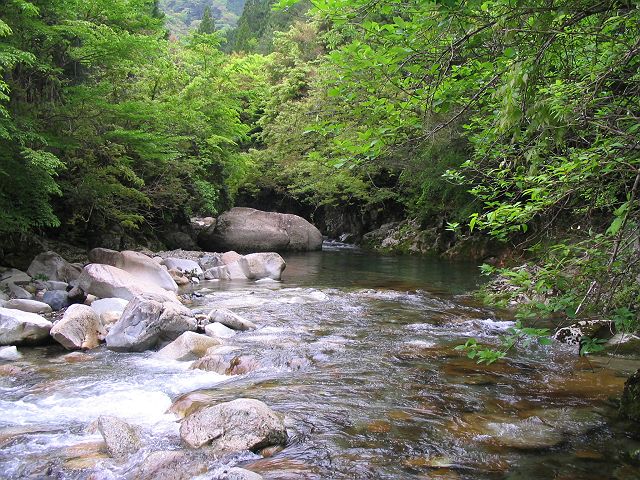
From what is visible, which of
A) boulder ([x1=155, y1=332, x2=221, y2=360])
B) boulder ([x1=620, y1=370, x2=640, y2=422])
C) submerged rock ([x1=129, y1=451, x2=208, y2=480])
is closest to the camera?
submerged rock ([x1=129, y1=451, x2=208, y2=480])

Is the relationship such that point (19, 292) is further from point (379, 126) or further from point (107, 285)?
point (379, 126)

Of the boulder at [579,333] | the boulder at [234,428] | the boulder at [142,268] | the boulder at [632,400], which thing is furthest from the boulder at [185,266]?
the boulder at [632,400]

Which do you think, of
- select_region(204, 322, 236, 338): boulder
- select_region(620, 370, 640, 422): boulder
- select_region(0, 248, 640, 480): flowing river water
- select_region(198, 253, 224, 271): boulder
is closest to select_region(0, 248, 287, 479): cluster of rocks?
select_region(204, 322, 236, 338): boulder

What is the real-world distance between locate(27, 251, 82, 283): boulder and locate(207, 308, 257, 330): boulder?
4991mm

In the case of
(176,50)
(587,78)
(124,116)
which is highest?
(176,50)

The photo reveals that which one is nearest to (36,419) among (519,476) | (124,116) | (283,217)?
(519,476)

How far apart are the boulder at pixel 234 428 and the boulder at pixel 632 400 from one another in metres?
3.32

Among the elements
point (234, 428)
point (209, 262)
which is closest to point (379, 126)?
point (234, 428)

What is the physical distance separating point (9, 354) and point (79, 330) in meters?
1.00

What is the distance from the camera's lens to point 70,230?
52.9ft

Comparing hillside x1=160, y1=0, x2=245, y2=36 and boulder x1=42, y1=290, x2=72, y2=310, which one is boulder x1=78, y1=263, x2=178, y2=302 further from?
hillside x1=160, y1=0, x2=245, y2=36

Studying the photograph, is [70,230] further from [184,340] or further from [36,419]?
[36,419]

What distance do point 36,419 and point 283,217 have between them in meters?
21.8

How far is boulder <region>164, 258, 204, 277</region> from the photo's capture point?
53.2 feet
